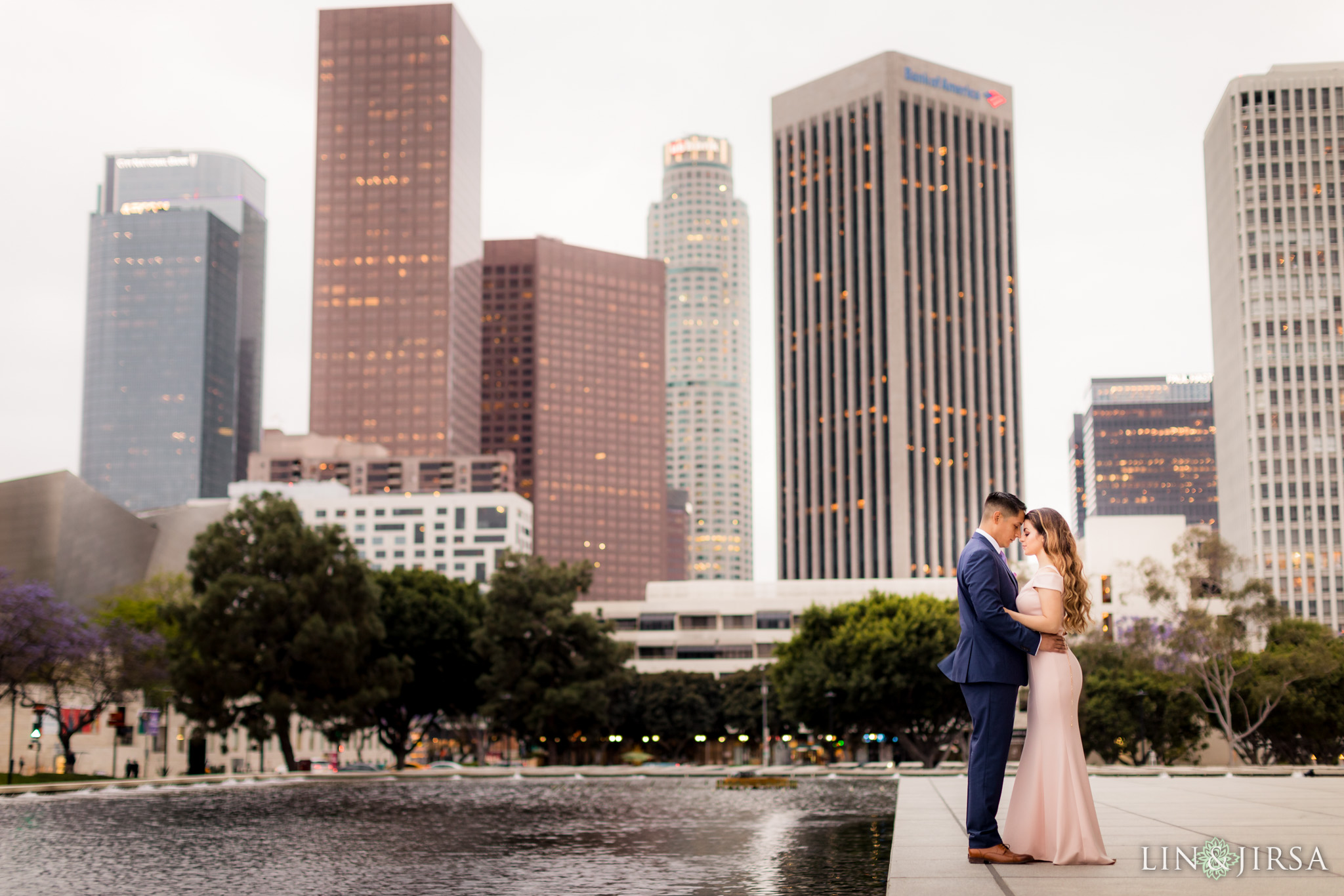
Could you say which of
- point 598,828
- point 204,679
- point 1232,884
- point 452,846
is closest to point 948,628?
point 204,679

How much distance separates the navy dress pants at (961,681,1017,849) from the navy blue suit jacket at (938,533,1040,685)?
111 millimetres

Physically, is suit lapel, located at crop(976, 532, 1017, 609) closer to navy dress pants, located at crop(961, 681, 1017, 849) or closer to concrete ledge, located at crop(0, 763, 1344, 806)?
navy dress pants, located at crop(961, 681, 1017, 849)

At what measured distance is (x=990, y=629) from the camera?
9.91 meters

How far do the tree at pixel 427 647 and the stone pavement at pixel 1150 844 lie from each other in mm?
62063

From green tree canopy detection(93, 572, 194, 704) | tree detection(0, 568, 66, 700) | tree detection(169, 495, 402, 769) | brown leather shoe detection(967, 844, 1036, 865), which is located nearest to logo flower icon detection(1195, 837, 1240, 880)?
brown leather shoe detection(967, 844, 1036, 865)

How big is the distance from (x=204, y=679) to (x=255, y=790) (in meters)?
18.0

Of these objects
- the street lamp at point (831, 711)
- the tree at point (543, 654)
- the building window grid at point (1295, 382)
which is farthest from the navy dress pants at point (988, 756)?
the building window grid at point (1295, 382)

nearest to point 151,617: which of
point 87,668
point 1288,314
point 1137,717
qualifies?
point 87,668

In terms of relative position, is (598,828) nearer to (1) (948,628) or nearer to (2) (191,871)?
(2) (191,871)

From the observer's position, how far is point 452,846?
2116 cm

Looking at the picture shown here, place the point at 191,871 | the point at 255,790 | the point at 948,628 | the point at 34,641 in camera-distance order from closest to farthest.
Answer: the point at 191,871 < the point at 255,790 < the point at 34,641 < the point at 948,628

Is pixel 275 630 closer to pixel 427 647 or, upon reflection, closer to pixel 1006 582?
pixel 427 647

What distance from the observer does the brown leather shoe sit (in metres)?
9.68

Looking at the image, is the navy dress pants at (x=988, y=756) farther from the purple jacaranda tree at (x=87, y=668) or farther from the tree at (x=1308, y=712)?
the tree at (x=1308, y=712)
